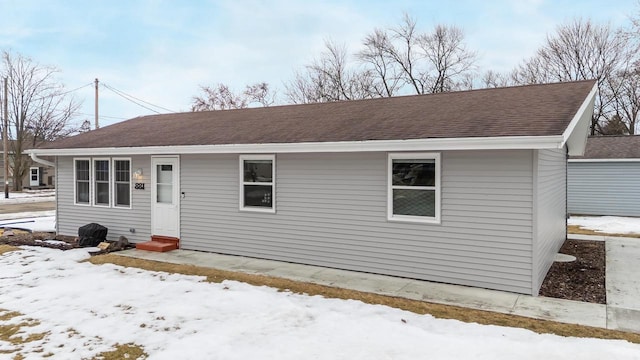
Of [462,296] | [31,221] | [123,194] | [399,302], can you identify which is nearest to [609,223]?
[462,296]

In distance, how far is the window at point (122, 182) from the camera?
33.3ft

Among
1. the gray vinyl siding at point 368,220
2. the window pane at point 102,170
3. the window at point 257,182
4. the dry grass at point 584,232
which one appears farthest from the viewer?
the dry grass at point 584,232

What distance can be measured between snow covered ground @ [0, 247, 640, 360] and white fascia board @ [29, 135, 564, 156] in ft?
8.01

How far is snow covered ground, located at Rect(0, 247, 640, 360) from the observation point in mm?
4152

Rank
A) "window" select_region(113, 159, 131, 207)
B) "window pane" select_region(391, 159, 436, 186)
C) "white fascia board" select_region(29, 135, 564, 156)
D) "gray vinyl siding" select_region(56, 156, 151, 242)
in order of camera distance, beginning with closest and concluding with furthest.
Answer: "white fascia board" select_region(29, 135, 564, 156) → "window pane" select_region(391, 159, 436, 186) → "gray vinyl siding" select_region(56, 156, 151, 242) → "window" select_region(113, 159, 131, 207)

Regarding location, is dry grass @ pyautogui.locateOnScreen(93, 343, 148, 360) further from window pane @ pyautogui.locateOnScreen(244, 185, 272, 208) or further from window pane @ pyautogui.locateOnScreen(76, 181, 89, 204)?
window pane @ pyautogui.locateOnScreen(76, 181, 89, 204)

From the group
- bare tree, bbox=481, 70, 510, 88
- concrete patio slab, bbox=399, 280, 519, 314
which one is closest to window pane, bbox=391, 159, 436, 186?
concrete patio slab, bbox=399, 280, 519, 314

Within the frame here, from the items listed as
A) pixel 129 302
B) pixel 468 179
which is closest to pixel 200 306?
pixel 129 302

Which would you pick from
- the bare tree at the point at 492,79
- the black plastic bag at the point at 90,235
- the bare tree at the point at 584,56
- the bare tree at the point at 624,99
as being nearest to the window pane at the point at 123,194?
the black plastic bag at the point at 90,235

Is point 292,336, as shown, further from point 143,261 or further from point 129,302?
point 143,261

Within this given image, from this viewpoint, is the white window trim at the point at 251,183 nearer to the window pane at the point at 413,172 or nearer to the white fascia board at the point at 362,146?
the white fascia board at the point at 362,146

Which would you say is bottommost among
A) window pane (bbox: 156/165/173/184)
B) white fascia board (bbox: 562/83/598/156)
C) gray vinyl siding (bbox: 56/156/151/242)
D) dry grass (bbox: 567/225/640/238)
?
dry grass (bbox: 567/225/640/238)

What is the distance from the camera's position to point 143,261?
8328mm

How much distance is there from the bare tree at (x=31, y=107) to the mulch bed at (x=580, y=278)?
36190mm
